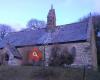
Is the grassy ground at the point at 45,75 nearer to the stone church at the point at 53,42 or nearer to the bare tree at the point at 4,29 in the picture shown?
the stone church at the point at 53,42

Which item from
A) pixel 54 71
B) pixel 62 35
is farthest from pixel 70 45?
pixel 54 71

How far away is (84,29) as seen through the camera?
47.9 m

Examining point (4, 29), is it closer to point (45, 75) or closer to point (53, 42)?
point (53, 42)

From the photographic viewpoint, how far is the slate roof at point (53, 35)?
157ft

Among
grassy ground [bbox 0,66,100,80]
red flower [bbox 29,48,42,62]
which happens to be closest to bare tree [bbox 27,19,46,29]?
red flower [bbox 29,48,42,62]

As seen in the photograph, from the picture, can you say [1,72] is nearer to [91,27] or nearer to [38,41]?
[38,41]

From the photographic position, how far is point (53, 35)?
2047 inches

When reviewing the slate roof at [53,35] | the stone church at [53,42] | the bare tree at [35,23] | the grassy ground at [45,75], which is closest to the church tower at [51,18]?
the stone church at [53,42]

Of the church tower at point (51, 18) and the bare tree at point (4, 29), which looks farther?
the bare tree at point (4, 29)

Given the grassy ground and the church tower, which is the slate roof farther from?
the grassy ground

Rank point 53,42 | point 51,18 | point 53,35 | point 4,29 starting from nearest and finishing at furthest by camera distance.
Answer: point 53,42 < point 53,35 < point 51,18 < point 4,29

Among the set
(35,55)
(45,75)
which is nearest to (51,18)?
(35,55)

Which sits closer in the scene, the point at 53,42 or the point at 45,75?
the point at 45,75

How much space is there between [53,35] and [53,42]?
2947 millimetres
